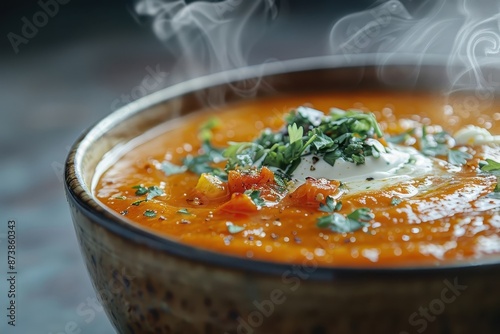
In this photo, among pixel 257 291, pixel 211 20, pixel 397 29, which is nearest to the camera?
pixel 257 291

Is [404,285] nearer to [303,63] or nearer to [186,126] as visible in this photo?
[186,126]

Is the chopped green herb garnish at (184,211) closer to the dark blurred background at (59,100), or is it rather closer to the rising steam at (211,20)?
the dark blurred background at (59,100)

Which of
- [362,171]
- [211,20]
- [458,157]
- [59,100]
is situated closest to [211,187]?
[362,171]

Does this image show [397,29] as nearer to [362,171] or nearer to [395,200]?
[362,171]

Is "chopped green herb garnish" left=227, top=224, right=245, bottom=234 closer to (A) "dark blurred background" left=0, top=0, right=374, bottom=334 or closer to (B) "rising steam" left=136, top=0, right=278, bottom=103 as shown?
Answer: (A) "dark blurred background" left=0, top=0, right=374, bottom=334

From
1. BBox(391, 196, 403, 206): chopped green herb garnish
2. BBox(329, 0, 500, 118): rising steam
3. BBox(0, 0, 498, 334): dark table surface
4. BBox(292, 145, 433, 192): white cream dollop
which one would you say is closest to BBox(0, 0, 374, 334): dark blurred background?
BBox(0, 0, 498, 334): dark table surface
